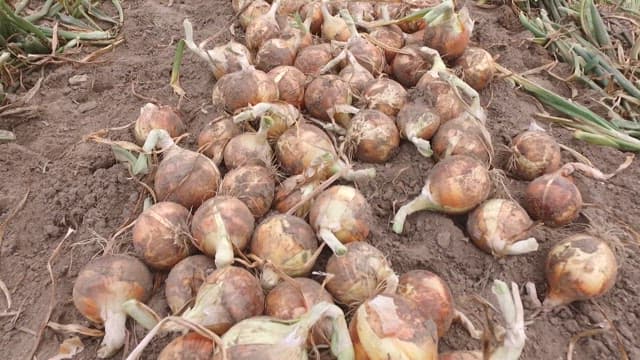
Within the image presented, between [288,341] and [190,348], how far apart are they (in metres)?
0.29

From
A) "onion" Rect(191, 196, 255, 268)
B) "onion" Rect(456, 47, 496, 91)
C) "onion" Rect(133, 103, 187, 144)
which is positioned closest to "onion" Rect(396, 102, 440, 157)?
"onion" Rect(456, 47, 496, 91)

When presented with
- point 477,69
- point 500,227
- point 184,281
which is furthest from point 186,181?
point 477,69

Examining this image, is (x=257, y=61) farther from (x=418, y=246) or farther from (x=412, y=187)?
(x=418, y=246)

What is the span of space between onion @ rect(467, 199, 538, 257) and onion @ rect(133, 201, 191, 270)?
1047 mm

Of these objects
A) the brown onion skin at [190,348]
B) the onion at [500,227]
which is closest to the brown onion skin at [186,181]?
the brown onion skin at [190,348]

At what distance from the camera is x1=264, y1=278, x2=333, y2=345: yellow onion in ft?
4.91

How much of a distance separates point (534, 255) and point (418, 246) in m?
0.44

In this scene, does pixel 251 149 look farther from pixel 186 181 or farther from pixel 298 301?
pixel 298 301

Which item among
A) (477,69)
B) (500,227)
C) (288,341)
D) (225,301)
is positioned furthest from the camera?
(477,69)

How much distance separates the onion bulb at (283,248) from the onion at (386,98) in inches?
32.6

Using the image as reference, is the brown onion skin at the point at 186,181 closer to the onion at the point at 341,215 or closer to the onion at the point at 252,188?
the onion at the point at 252,188

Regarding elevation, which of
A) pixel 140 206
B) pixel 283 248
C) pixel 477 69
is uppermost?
pixel 477 69

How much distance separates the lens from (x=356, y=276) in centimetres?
165

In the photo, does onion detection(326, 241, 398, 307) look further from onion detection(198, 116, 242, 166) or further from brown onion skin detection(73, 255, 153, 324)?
onion detection(198, 116, 242, 166)
